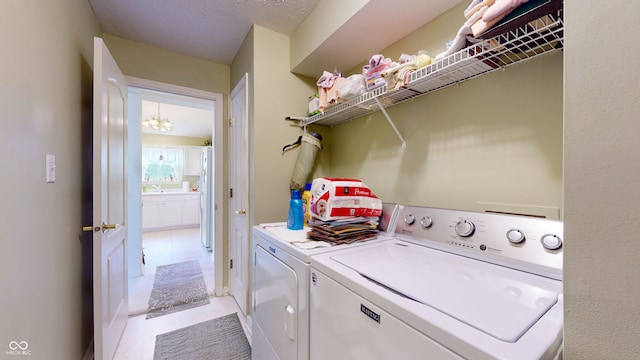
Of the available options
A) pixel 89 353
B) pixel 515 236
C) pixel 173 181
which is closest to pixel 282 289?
pixel 515 236

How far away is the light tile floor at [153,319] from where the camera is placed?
5.76 ft

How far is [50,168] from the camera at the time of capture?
1.12 metres

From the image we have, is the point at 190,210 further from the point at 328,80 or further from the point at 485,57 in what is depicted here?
the point at 485,57

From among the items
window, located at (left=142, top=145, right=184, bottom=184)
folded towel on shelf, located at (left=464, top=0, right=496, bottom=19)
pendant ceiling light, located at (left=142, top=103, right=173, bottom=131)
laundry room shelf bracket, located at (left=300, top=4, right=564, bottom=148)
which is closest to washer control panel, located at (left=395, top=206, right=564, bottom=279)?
laundry room shelf bracket, located at (left=300, top=4, right=564, bottom=148)

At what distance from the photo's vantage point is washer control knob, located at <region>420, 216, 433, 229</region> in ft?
3.53

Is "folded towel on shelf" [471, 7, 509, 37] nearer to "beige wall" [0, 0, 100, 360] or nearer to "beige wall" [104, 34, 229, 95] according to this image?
"beige wall" [0, 0, 100, 360]

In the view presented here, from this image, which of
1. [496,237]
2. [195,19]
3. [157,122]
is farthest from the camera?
[157,122]

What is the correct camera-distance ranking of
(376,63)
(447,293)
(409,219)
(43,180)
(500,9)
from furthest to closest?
(376,63) < (409,219) < (43,180) < (500,9) < (447,293)

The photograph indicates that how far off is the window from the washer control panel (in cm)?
665

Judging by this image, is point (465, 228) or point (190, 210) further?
point (190, 210)

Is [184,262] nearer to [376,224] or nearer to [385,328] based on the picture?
[376,224]

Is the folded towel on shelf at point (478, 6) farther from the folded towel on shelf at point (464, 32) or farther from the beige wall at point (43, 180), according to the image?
the beige wall at point (43, 180)

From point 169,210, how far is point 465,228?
20.2 ft

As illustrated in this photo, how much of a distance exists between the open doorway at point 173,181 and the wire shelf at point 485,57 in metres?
1.89
